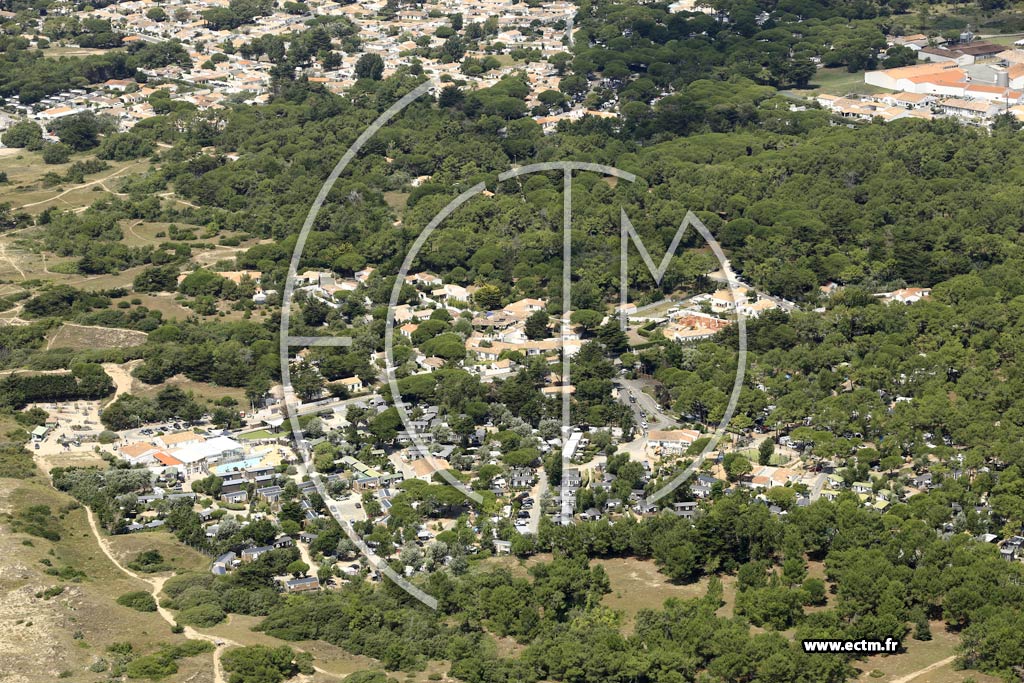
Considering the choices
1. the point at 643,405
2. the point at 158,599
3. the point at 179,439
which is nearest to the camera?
the point at 158,599

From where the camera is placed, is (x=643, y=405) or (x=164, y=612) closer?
(x=164, y=612)

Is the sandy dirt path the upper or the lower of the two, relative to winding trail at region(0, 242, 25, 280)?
upper

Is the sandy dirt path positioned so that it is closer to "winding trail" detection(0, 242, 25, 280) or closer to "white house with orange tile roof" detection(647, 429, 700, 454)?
"white house with orange tile roof" detection(647, 429, 700, 454)

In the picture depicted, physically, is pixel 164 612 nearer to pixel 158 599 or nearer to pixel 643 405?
pixel 158 599

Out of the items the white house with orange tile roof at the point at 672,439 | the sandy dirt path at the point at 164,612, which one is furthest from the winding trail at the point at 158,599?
the white house with orange tile roof at the point at 672,439

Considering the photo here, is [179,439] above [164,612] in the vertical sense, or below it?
below

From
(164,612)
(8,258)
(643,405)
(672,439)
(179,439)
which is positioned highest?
(164,612)

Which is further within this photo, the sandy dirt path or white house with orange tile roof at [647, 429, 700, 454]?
white house with orange tile roof at [647, 429, 700, 454]

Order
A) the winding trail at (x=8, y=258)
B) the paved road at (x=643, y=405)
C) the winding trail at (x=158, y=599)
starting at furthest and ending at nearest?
the winding trail at (x=8, y=258), the paved road at (x=643, y=405), the winding trail at (x=158, y=599)

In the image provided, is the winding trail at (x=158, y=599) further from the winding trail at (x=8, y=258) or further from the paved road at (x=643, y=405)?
the winding trail at (x=8, y=258)

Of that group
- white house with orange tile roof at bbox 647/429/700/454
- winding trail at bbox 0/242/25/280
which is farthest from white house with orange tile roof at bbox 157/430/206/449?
winding trail at bbox 0/242/25/280

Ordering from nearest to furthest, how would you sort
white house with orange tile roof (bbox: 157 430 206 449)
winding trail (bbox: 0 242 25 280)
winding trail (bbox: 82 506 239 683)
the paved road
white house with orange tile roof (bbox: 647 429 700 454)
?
winding trail (bbox: 82 506 239 683)
white house with orange tile roof (bbox: 647 429 700 454)
white house with orange tile roof (bbox: 157 430 206 449)
the paved road
winding trail (bbox: 0 242 25 280)

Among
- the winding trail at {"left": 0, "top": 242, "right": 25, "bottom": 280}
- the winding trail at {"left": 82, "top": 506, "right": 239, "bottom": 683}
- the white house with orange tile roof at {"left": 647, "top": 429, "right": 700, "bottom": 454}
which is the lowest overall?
the winding trail at {"left": 0, "top": 242, "right": 25, "bottom": 280}

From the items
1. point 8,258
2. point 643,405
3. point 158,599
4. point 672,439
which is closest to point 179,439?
point 158,599
